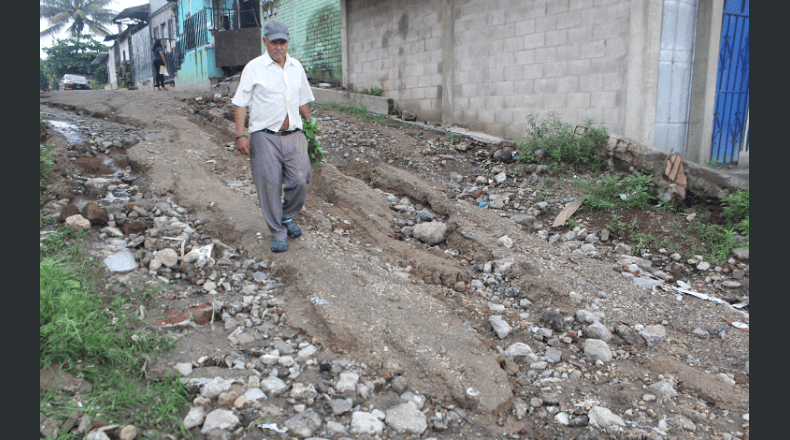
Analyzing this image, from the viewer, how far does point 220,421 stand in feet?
6.35

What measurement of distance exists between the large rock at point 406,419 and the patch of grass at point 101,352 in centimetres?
85

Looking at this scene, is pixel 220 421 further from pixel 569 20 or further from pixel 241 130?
pixel 569 20

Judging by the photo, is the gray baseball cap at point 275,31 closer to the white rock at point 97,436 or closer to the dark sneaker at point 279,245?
the dark sneaker at point 279,245

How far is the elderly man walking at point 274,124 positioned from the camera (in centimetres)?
321

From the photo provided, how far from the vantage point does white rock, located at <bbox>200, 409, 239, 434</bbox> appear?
75.4 inches

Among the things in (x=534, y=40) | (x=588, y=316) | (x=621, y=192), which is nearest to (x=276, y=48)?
(x=588, y=316)

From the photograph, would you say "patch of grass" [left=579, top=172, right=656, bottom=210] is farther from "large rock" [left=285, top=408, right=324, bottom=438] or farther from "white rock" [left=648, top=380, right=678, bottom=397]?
"large rock" [left=285, top=408, right=324, bottom=438]

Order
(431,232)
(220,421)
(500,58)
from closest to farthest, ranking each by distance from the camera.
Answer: (220,421)
(431,232)
(500,58)

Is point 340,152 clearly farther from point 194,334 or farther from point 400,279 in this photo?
point 194,334

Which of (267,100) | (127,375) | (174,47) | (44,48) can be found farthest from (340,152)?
(44,48)

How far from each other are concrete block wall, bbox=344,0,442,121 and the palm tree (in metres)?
28.5

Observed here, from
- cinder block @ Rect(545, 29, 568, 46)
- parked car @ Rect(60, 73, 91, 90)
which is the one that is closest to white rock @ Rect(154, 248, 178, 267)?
cinder block @ Rect(545, 29, 568, 46)

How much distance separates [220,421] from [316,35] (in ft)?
33.4

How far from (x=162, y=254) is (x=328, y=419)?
6.21ft
